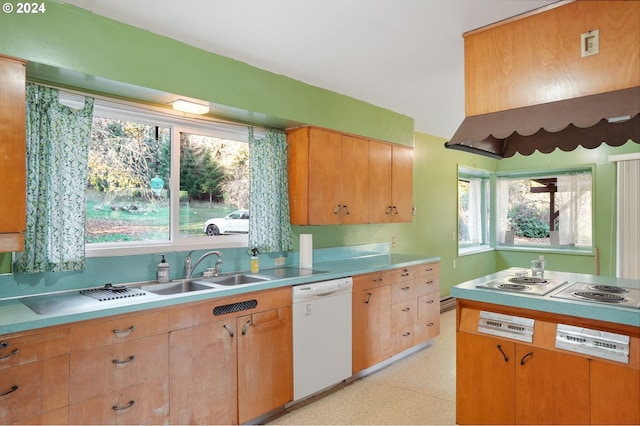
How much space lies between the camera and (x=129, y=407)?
6.76 feet

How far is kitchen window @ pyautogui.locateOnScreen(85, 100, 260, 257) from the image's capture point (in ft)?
8.61

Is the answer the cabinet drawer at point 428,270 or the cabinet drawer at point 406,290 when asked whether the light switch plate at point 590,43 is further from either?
the cabinet drawer at point 428,270

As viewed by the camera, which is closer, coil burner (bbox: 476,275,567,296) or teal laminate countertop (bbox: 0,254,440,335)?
teal laminate countertop (bbox: 0,254,440,335)

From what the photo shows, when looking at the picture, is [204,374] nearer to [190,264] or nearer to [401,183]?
[190,264]

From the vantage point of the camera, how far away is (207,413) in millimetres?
2381

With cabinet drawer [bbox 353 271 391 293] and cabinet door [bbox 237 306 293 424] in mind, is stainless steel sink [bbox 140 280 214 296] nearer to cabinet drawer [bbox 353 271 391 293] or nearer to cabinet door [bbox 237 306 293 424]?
cabinet door [bbox 237 306 293 424]

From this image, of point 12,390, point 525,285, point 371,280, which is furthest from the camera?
point 371,280

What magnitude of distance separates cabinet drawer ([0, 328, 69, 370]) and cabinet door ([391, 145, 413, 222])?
10.6 feet

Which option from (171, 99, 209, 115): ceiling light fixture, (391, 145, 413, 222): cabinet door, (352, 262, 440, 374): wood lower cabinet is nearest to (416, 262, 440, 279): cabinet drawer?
(352, 262, 440, 374): wood lower cabinet

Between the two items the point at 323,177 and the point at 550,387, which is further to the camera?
the point at 323,177

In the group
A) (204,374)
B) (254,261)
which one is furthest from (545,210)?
(204,374)

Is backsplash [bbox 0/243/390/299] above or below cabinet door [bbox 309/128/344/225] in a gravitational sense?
below

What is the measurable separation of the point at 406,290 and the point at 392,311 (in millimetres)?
295

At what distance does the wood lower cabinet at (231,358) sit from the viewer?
2285 millimetres
